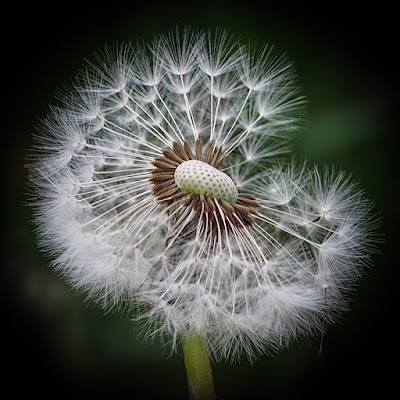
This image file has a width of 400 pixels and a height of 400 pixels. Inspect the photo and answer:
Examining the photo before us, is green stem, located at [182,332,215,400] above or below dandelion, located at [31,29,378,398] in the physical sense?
below

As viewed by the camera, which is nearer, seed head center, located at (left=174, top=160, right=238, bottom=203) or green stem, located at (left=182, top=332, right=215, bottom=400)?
green stem, located at (left=182, top=332, right=215, bottom=400)

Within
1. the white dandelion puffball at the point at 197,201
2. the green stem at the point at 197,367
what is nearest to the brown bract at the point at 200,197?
the white dandelion puffball at the point at 197,201

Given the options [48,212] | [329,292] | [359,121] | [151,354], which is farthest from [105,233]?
[359,121]

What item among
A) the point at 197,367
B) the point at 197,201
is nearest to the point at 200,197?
the point at 197,201

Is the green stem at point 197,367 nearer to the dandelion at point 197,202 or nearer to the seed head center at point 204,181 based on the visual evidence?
the dandelion at point 197,202

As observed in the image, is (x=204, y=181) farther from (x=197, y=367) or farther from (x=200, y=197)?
(x=197, y=367)

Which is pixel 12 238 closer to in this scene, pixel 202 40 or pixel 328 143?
pixel 202 40

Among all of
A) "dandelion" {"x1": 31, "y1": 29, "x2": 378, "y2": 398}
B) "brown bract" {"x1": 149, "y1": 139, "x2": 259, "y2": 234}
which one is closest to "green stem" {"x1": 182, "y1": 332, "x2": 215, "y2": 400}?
"dandelion" {"x1": 31, "y1": 29, "x2": 378, "y2": 398}

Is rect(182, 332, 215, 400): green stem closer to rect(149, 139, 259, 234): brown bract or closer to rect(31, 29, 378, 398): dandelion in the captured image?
rect(31, 29, 378, 398): dandelion
